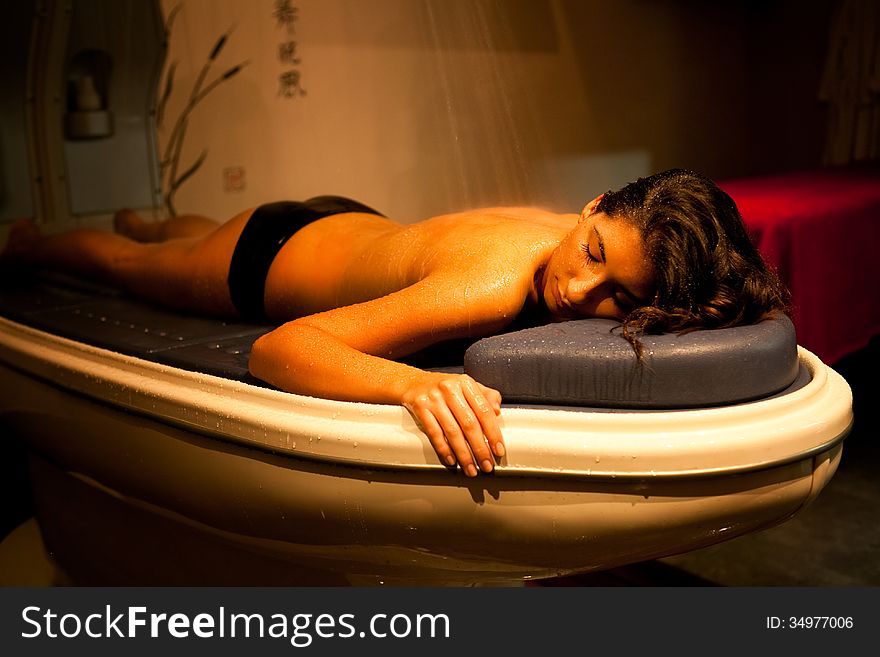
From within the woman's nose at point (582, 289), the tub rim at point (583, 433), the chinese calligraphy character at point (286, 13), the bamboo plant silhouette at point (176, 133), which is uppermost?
the chinese calligraphy character at point (286, 13)

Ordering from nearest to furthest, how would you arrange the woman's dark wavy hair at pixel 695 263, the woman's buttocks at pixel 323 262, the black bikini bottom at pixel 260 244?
1. the woman's dark wavy hair at pixel 695 263
2. the woman's buttocks at pixel 323 262
3. the black bikini bottom at pixel 260 244

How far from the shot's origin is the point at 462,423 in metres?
0.75

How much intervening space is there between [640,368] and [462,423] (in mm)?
171

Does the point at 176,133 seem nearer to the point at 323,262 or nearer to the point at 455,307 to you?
the point at 323,262

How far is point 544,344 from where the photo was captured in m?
0.81

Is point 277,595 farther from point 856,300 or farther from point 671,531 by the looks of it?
point 856,300

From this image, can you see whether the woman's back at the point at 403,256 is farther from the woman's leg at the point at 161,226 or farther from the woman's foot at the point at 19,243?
the woman's foot at the point at 19,243

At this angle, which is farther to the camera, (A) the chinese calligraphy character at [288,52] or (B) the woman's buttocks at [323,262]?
(A) the chinese calligraphy character at [288,52]

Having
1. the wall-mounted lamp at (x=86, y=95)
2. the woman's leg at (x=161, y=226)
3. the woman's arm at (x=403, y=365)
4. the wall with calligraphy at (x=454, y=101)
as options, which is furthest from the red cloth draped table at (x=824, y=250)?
the wall-mounted lamp at (x=86, y=95)

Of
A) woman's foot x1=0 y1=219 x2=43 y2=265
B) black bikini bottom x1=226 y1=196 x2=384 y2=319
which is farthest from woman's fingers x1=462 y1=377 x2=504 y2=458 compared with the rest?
woman's foot x1=0 y1=219 x2=43 y2=265

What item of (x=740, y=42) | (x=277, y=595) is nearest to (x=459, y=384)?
(x=277, y=595)

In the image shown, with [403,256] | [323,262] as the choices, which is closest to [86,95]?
[323,262]

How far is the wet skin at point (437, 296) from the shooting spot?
76 centimetres

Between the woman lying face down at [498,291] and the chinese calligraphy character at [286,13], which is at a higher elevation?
the chinese calligraphy character at [286,13]
